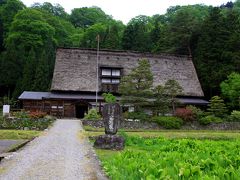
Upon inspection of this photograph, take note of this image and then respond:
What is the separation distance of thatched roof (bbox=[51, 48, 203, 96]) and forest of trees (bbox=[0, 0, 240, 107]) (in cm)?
214

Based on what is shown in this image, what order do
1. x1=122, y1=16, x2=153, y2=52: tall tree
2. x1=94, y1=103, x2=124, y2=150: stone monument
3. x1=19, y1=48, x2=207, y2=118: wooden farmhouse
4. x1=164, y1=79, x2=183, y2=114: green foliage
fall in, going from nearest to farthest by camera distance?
x1=94, y1=103, x2=124, y2=150: stone monument
x1=164, y1=79, x2=183, y2=114: green foliage
x1=19, y1=48, x2=207, y2=118: wooden farmhouse
x1=122, y1=16, x2=153, y2=52: tall tree

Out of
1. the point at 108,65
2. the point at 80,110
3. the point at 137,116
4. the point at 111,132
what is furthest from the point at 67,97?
the point at 111,132

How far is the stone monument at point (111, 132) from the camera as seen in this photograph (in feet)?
41.3

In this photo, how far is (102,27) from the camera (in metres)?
62.8

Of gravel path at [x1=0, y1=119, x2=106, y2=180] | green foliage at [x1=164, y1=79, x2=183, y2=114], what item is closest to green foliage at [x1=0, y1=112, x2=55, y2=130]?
gravel path at [x1=0, y1=119, x2=106, y2=180]

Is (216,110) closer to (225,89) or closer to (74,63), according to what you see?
(225,89)

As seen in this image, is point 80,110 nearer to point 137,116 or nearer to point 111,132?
point 137,116

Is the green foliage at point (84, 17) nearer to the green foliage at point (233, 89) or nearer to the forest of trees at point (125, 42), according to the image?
the forest of trees at point (125, 42)

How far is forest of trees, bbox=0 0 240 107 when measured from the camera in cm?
4103

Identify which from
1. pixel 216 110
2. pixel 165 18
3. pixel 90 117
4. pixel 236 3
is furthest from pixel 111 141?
pixel 236 3

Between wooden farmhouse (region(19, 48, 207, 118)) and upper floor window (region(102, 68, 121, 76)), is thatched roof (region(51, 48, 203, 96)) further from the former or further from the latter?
upper floor window (region(102, 68, 121, 76))

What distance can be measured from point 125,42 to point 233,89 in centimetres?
2352

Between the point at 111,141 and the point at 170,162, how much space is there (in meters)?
4.98

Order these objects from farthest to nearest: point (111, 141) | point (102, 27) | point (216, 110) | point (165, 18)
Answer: point (165, 18), point (102, 27), point (216, 110), point (111, 141)
